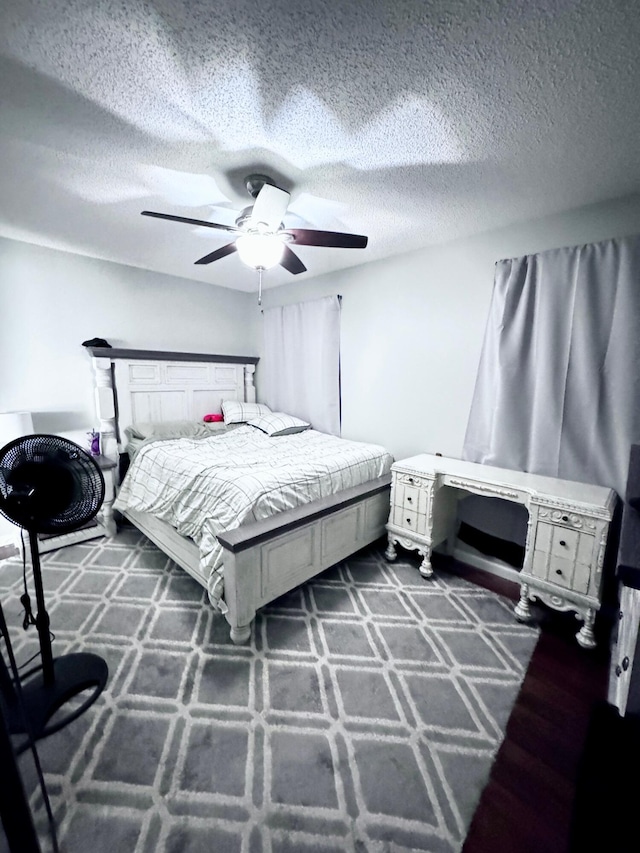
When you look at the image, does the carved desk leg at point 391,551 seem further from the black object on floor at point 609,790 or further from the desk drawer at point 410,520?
the black object on floor at point 609,790

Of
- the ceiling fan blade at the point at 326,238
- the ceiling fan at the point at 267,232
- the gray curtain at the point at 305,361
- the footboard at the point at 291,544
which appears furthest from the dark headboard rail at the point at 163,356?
the footboard at the point at 291,544

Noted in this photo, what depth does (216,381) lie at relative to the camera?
12.9 feet

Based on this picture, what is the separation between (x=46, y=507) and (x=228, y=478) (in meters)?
0.87

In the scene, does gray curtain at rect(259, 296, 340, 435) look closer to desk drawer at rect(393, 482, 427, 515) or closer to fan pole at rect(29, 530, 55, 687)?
desk drawer at rect(393, 482, 427, 515)

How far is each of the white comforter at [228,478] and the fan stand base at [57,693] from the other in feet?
1.96

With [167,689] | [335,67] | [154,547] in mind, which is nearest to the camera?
[335,67]

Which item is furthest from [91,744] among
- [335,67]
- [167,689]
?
[335,67]

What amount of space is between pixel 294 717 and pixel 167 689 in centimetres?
61

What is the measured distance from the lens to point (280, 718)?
143 cm

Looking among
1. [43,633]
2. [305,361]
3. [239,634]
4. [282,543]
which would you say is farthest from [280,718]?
[305,361]

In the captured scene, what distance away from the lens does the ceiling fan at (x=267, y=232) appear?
1709mm

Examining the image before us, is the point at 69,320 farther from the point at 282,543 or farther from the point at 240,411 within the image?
the point at 282,543

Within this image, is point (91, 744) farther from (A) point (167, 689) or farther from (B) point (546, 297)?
(B) point (546, 297)

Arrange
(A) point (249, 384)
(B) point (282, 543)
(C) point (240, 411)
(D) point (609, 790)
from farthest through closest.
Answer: (A) point (249, 384)
(C) point (240, 411)
(B) point (282, 543)
(D) point (609, 790)
